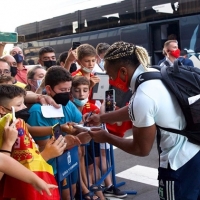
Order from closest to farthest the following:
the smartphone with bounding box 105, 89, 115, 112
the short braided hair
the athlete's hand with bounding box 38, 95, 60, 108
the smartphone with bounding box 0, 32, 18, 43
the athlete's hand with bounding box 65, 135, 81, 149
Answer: the short braided hair, the athlete's hand with bounding box 65, 135, 81, 149, the athlete's hand with bounding box 38, 95, 60, 108, the smartphone with bounding box 105, 89, 115, 112, the smartphone with bounding box 0, 32, 18, 43

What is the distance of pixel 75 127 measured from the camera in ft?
9.45

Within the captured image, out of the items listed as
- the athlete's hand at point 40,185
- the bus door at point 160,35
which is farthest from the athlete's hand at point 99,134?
the bus door at point 160,35

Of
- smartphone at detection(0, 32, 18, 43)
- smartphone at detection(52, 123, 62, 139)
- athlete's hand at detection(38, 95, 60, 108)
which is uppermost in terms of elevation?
smartphone at detection(0, 32, 18, 43)

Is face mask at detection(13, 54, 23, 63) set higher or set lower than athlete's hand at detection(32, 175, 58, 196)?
higher

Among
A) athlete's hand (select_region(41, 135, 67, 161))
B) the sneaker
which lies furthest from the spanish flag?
the sneaker

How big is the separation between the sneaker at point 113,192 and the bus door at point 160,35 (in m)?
7.35

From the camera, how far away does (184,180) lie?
221 centimetres

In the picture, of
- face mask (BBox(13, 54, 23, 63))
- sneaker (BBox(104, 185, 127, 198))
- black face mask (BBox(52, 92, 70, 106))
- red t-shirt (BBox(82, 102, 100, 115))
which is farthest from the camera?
face mask (BBox(13, 54, 23, 63))

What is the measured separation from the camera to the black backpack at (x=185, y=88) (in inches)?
82.6

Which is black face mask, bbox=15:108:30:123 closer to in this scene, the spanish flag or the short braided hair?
the spanish flag

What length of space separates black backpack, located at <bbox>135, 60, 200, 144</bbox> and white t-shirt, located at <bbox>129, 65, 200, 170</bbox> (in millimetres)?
35

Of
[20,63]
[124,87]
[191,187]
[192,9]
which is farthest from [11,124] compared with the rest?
[192,9]

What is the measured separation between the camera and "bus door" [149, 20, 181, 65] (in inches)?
416

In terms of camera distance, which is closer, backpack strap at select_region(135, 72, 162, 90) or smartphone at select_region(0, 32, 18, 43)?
backpack strap at select_region(135, 72, 162, 90)
